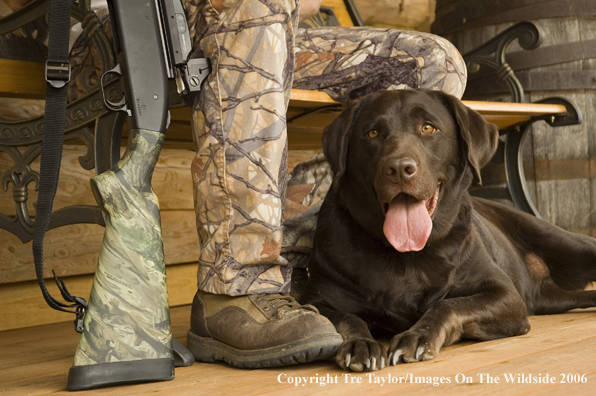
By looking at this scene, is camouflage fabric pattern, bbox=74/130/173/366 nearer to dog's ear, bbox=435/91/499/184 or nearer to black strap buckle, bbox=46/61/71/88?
black strap buckle, bbox=46/61/71/88

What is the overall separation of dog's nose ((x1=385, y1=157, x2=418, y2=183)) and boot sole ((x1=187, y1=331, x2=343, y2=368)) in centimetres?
55

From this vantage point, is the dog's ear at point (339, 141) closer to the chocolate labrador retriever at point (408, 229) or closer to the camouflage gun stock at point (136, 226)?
the chocolate labrador retriever at point (408, 229)

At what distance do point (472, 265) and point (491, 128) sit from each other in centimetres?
48

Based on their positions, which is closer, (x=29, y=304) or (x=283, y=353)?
(x=283, y=353)

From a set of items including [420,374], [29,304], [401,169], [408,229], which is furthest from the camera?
[29,304]

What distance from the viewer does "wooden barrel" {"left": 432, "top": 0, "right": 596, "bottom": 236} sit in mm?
3482

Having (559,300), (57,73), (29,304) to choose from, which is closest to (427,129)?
(559,300)

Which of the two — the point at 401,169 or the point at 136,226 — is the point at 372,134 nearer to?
the point at 401,169

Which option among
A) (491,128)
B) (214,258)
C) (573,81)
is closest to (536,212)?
(573,81)

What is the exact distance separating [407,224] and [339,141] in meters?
0.38

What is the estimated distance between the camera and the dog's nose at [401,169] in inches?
75.6

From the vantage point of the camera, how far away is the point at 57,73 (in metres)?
1.60

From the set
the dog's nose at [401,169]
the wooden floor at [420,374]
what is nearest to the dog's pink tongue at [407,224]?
the dog's nose at [401,169]

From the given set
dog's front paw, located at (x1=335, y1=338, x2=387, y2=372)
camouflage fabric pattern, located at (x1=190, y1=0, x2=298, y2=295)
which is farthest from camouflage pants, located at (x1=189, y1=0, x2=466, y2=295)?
dog's front paw, located at (x1=335, y1=338, x2=387, y2=372)
